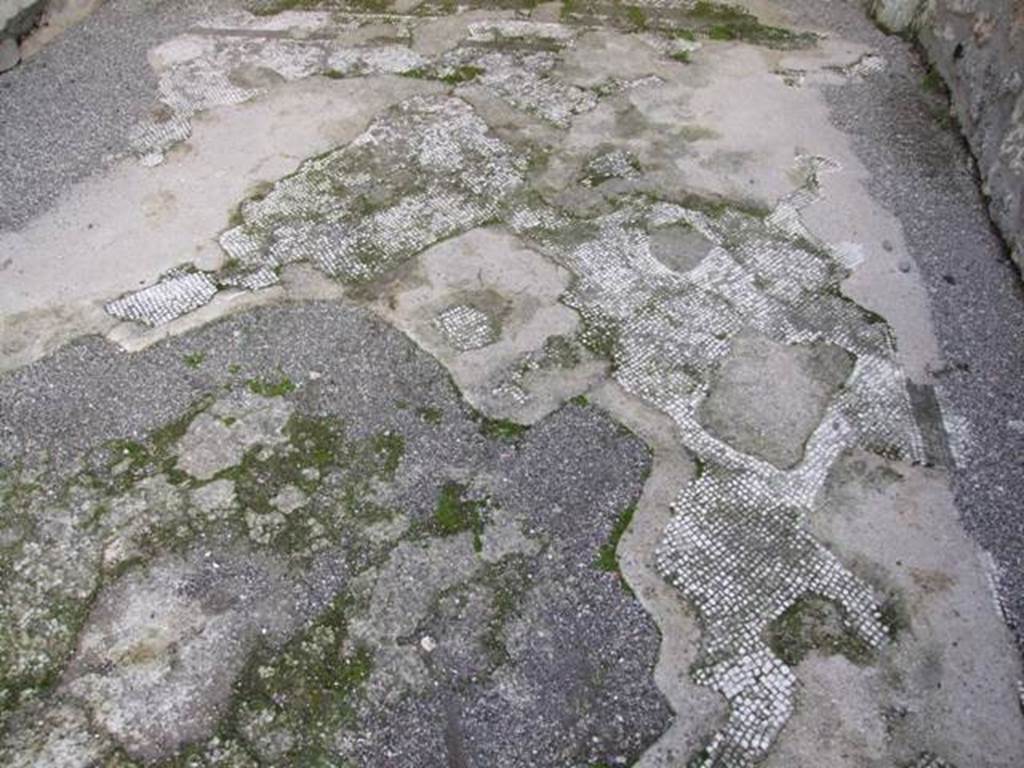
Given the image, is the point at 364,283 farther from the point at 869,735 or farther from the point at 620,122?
the point at 869,735

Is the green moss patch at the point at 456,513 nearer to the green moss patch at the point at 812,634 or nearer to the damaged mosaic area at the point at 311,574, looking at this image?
the damaged mosaic area at the point at 311,574

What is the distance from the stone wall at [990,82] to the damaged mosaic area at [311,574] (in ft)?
10.2

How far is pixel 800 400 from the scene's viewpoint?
16.0 ft

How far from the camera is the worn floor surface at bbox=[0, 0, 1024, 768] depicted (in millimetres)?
3760

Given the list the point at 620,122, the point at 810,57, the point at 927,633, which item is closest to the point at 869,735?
the point at 927,633

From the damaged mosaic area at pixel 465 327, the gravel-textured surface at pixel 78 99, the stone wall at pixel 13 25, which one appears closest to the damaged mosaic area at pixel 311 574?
the damaged mosaic area at pixel 465 327

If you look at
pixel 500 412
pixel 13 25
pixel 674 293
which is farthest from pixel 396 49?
pixel 500 412

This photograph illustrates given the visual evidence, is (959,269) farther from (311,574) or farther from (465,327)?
(311,574)

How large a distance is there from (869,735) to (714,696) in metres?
0.63

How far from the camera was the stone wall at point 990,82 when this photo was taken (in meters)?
5.69

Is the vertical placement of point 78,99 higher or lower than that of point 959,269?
lower

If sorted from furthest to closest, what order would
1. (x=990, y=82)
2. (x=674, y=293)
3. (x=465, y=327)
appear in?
1. (x=990, y=82)
2. (x=674, y=293)
3. (x=465, y=327)

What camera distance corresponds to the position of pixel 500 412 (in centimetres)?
479

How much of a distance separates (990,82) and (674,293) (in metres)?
2.83
